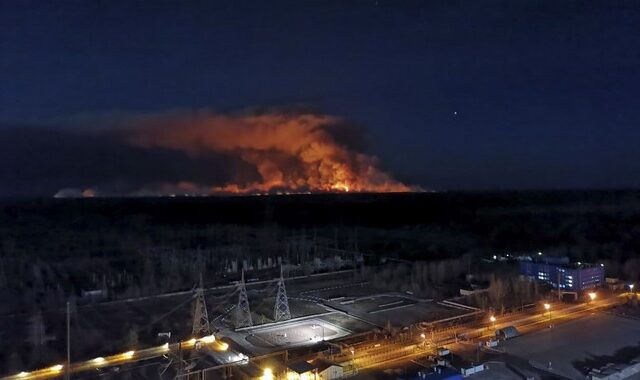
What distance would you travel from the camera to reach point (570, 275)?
1914cm

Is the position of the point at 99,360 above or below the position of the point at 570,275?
below

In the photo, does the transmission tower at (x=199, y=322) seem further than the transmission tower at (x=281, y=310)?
No

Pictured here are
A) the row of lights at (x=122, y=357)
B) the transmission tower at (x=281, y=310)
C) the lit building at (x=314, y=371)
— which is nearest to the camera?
the lit building at (x=314, y=371)

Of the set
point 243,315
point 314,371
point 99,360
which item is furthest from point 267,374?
point 243,315

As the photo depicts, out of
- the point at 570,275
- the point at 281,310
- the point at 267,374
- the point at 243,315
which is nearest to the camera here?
the point at 267,374

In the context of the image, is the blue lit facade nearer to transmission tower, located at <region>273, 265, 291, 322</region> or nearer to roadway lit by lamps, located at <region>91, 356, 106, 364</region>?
transmission tower, located at <region>273, 265, 291, 322</region>

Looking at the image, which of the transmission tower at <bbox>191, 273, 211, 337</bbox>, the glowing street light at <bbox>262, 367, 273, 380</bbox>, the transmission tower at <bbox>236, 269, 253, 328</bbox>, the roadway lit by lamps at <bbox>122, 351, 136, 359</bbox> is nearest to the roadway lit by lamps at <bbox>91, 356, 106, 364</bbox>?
the roadway lit by lamps at <bbox>122, 351, 136, 359</bbox>

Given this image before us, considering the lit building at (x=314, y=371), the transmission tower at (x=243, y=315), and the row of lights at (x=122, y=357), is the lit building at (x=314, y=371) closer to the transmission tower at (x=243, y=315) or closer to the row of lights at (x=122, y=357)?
the row of lights at (x=122, y=357)

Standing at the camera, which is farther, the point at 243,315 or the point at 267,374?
the point at 243,315

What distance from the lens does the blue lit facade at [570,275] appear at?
19.0 m

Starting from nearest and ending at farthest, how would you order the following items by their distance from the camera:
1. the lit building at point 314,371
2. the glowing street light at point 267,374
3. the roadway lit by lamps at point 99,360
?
the lit building at point 314,371
the glowing street light at point 267,374
the roadway lit by lamps at point 99,360

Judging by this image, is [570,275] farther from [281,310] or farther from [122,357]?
[122,357]

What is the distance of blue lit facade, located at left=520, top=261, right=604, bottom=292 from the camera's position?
1900cm

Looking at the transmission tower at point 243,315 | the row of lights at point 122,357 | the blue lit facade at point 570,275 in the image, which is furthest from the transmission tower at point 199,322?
the blue lit facade at point 570,275
